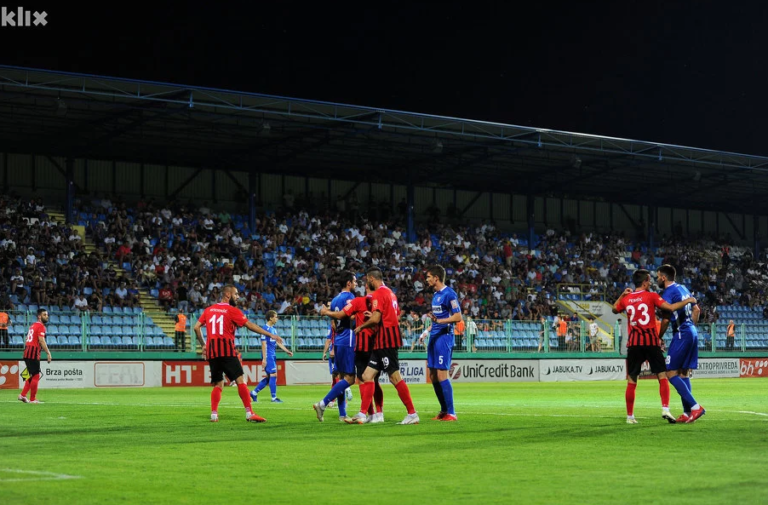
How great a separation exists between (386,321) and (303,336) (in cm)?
2356

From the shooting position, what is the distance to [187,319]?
3641 centimetres

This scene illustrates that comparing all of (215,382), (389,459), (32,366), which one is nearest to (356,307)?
(215,382)

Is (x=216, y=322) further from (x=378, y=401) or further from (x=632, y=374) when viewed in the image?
(x=632, y=374)

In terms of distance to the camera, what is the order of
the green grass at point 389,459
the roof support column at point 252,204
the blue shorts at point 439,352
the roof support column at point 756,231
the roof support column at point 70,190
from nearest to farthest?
the green grass at point 389,459
the blue shorts at point 439,352
the roof support column at point 70,190
the roof support column at point 252,204
the roof support column at point 756,231

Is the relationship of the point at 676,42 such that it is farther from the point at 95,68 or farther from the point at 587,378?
the point at 95,68

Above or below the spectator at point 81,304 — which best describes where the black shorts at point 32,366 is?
below

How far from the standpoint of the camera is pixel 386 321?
1554 cm

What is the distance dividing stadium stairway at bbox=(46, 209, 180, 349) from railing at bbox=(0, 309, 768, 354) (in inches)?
5.0

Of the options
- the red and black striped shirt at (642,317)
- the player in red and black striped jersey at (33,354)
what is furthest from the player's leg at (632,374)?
the player in red and black striped jersey at (33,354)

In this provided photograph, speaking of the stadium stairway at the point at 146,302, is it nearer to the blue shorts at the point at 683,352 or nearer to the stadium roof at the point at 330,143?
the stadium roof at the point at 330,143

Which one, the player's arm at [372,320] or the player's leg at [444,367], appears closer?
the player's arm at [372,320]

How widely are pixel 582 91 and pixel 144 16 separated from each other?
77.1 feet
